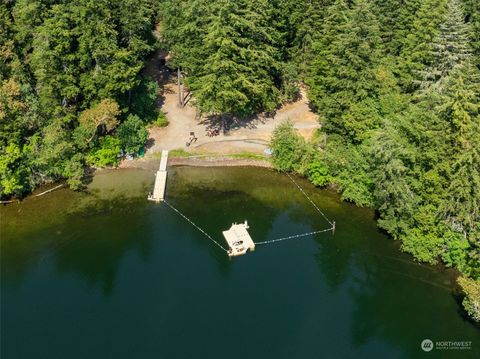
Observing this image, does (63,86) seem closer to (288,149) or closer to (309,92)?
(288,149)

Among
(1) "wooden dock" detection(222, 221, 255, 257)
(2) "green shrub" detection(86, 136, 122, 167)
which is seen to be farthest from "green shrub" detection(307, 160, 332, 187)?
(2) "green shrub" detection(86, 136, 122, 167)

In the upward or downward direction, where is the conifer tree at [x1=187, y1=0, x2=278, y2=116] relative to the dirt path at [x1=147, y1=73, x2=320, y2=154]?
upward

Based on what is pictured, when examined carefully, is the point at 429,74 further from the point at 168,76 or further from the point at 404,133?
the point at 168,76

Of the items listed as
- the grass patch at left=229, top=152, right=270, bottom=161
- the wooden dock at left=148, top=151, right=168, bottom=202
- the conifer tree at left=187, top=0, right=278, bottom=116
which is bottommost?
the wooden dock at left=148, top=151, right=168, bottom=202

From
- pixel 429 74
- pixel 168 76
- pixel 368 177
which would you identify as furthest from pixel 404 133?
pixel 168 76

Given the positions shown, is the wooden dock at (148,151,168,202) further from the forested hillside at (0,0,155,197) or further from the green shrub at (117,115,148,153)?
the forested hillside at (0,0,155,197)

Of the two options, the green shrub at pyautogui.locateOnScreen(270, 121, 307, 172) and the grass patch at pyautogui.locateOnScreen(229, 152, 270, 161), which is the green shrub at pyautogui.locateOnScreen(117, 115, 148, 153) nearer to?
the grass patch at pyautogui.locateOnScreen(229, 152, 270, 161)
